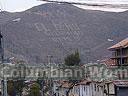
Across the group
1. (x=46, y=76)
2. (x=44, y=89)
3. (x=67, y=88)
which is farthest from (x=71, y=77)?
(x=44, y=89)

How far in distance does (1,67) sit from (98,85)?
66.1ft

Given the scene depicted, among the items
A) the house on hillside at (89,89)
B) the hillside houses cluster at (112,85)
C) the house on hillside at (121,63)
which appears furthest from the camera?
the house on hillside at (89,89)

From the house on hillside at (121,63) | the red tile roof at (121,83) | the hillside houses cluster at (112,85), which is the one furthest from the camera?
the hillside houses cluster at (112,85)

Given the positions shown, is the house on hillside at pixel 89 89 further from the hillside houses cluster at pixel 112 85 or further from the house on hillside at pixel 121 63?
the house on hillside at pixel 121 63

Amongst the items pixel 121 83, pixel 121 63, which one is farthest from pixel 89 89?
pixel 121 83

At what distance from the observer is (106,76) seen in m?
33.8

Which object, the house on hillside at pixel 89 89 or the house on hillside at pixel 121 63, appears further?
the house on hillside at pixel 89 89

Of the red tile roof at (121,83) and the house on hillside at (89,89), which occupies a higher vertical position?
the red tile roof at (121,83)

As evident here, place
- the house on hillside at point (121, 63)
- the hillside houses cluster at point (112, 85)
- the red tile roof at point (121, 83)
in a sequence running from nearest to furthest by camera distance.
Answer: the red tile roof at point (121, 83) → the house on hillside at point (121, 63) → the hillside houses cluster at point (112, 85)

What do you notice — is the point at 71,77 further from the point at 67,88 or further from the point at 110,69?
the point at 67,88

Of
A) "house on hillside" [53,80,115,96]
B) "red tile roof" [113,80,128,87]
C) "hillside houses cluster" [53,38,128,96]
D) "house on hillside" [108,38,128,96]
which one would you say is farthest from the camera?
"house on hillside" [53,80,115,96]

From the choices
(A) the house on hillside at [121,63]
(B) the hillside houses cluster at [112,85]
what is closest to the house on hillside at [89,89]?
(B) the hillside houses cluster at [112,85]

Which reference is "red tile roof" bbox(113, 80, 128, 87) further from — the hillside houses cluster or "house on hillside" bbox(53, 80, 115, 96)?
"house on hillside" bbox(53, 80, 115, 96)

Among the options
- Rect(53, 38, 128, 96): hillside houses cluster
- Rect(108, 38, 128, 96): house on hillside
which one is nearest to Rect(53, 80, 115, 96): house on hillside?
Rect(53, 38, 128, 96): hillside houses cluster
